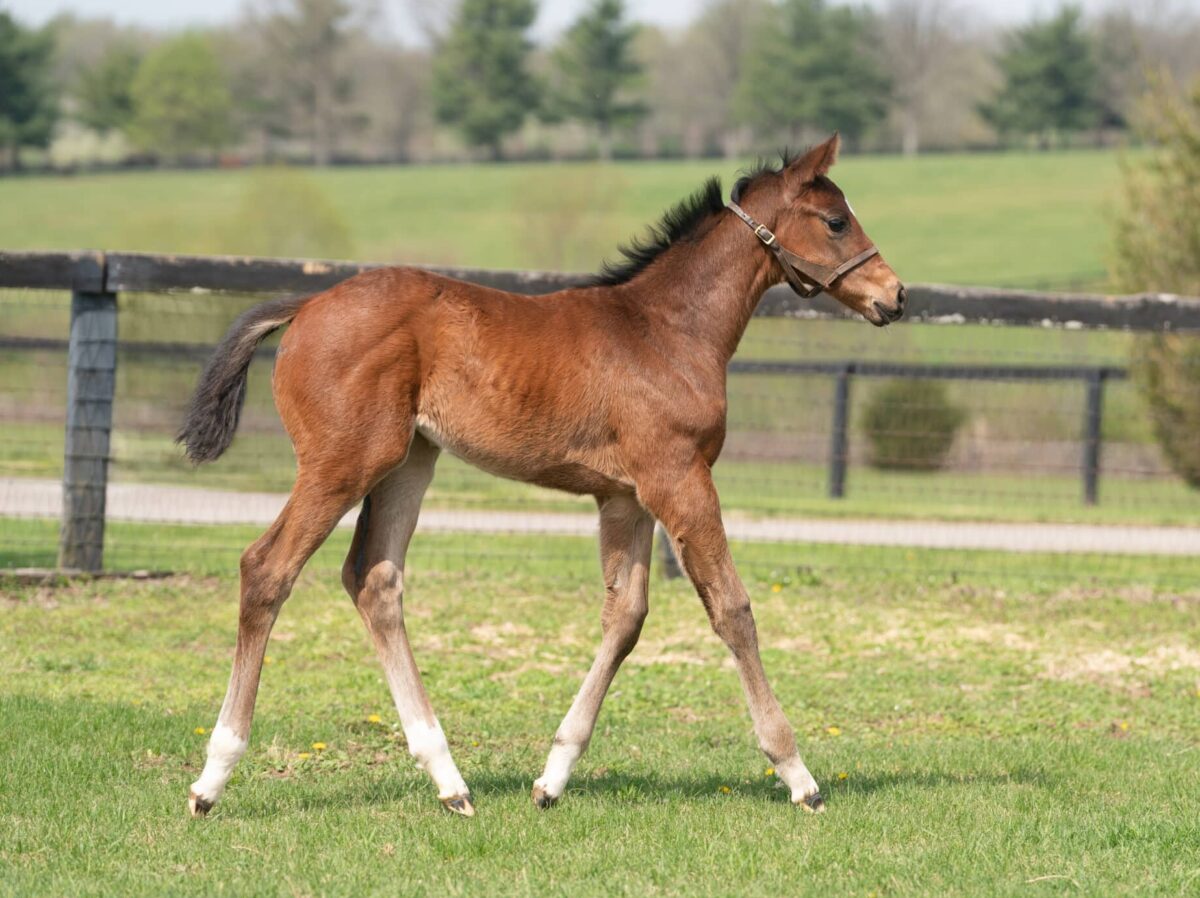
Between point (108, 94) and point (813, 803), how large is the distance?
7907cm

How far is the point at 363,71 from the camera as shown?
84.8 meters

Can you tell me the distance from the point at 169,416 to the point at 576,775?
13.8 meters

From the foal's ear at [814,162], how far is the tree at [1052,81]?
7717 centimetres

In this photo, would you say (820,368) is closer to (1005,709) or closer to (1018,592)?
(1018,592)

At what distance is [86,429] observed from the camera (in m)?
8.94

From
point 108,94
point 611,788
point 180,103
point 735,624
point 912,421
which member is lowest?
point 611,788

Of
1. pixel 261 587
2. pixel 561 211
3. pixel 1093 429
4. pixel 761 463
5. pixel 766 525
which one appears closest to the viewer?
pixel 261 587

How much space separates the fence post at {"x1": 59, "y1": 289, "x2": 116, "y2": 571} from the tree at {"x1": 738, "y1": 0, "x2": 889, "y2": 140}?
2829 inches

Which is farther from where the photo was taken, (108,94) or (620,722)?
(108,94)

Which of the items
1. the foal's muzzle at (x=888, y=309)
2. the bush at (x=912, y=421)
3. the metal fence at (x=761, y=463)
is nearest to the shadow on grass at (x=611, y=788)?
the foal's muzzle at (x=888, y=309)

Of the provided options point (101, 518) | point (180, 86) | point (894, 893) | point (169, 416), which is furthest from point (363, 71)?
point (894, 893)

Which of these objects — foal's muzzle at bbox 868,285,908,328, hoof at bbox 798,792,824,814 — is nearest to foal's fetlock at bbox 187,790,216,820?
hoof at bbox 798,792,824,814

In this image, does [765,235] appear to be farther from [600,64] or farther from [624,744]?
A: [600,64]

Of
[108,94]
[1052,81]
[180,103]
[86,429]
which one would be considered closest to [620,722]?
[86,429]
